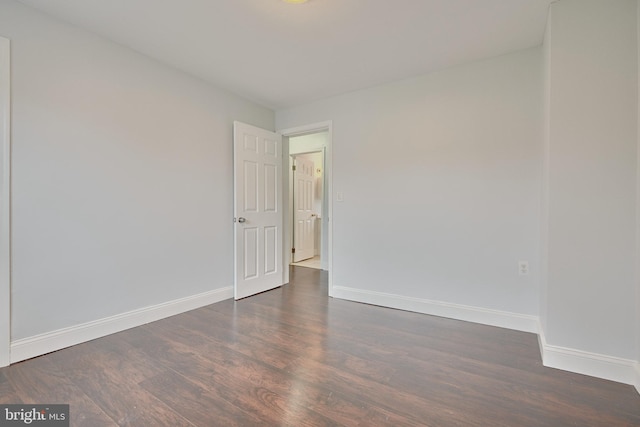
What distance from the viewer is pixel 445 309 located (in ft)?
9.23

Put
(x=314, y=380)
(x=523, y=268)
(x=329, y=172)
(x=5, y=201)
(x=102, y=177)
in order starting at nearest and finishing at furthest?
(x=314, y=380), (x=5, y=201), (x=102, y=177), (x=523, y=268), (x=329, y=172)

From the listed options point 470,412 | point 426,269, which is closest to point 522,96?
point 426,269

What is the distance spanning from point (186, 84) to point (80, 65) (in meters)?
0.88

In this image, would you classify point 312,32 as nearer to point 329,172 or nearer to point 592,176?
point 329,172

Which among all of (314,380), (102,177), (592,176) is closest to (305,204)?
(102,177)

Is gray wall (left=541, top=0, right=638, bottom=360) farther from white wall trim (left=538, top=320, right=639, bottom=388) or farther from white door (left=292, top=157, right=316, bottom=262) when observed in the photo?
white door (left=292, top=157, right=316, bottom=262)

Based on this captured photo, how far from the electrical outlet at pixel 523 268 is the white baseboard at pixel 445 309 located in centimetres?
36

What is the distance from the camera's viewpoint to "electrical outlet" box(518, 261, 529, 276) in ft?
8.10

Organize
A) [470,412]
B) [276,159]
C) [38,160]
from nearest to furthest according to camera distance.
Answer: [470,412] → [38,160] → [276,159]

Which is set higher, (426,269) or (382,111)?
(382,111)

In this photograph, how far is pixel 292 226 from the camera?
5.45m

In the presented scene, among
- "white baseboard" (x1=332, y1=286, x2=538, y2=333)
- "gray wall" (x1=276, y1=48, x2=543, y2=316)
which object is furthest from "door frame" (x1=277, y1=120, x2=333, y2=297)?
"white baseboard" (x1=332, y1=286, x2=538, y2=333)

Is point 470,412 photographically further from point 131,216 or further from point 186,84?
point 186,84

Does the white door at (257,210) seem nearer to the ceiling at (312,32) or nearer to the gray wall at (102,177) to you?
the gray wall at (102,177)
